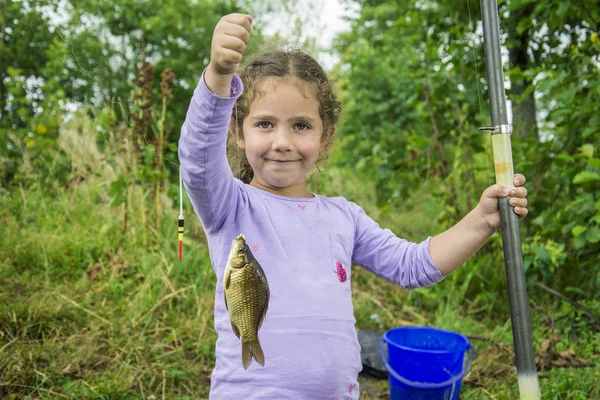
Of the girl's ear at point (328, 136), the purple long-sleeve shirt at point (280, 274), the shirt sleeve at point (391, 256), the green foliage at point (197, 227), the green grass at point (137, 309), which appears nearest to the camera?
the purple long-sleeve shirt at point (280, 274)

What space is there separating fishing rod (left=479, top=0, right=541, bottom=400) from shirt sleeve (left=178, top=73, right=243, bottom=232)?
788mm

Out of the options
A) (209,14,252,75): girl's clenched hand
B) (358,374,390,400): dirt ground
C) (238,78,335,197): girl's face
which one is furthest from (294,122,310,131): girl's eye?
(358,374,390,400): dirt ground

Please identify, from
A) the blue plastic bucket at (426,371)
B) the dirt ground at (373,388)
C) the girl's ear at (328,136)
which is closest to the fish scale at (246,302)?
the girl's ear at (328,136)

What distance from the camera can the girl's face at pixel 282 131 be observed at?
1719mm

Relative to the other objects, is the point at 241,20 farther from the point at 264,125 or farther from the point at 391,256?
the point at 391,256

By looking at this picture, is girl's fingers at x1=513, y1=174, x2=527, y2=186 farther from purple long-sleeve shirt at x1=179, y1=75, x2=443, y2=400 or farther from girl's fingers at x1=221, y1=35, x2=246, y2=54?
girl's fingers at x1=221, y1=35, x2=246, y2=54

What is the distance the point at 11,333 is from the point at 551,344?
3080mm

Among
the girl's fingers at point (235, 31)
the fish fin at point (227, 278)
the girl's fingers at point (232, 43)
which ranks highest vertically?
the girl's fingers at point (235, 31)

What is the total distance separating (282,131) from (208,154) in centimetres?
31

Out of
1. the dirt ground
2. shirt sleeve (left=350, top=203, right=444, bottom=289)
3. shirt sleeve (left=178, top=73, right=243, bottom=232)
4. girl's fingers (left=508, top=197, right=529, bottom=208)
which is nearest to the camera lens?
shirt sleeve (left=178, top=73, right=243, bottom=232)

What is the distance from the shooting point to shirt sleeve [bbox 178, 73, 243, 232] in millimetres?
1423

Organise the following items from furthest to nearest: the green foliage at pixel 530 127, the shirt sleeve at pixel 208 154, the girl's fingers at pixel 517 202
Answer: the green foliage at pixel 530 127, the girl's fingers at pixel 517 202, the shirt sleeve at pixel 208 154

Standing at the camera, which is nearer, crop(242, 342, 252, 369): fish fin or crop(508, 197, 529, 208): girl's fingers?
crop(242, 342, 252, 369): fish fin

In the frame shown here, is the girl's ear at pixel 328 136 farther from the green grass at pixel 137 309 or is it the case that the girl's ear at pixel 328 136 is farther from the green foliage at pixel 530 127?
the green grass at pixel 137 309
